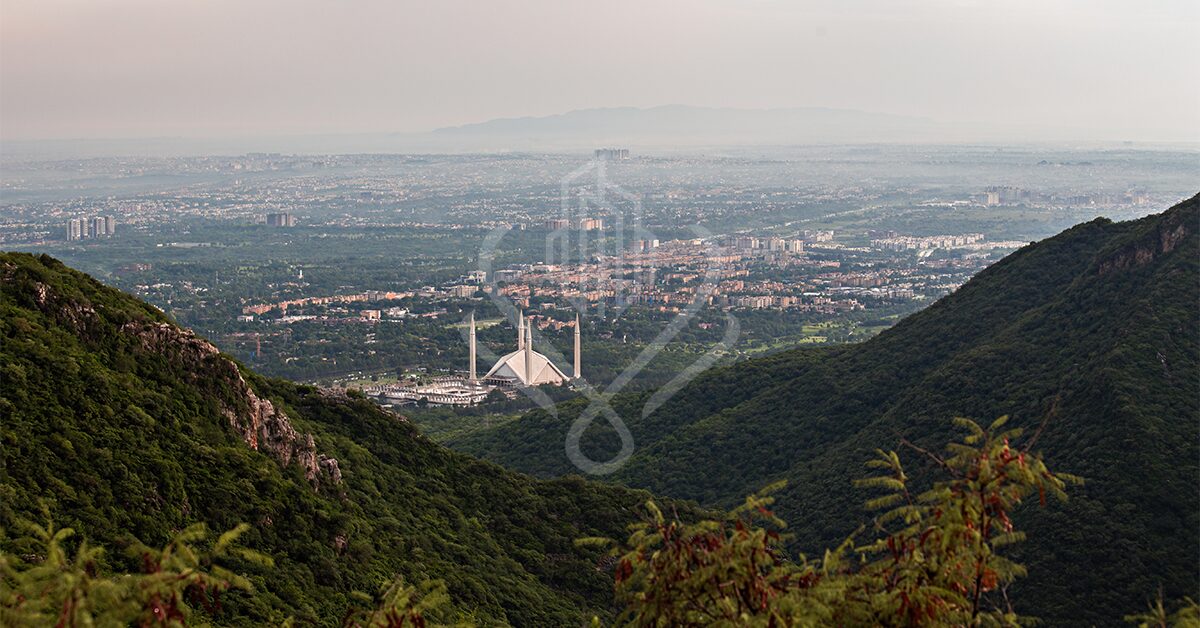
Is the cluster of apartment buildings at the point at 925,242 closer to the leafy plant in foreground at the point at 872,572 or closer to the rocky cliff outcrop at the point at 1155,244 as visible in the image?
the rocky cliff outcrop at the point at 1155,244

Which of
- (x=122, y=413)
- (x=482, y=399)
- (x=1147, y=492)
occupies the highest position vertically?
(x=122, y=413)

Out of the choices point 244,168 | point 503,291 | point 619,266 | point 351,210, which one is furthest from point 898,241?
point 244,168

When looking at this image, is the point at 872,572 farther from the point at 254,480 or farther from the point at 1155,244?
the point at 1155,244

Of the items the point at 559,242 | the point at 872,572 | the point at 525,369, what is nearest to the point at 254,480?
the point at 872,572

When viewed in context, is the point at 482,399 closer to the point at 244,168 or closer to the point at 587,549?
the point at 587,549

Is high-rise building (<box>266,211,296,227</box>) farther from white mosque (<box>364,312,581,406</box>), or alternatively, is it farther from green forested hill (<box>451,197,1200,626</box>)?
green forested hill (<box>451,197,1200,626</box>)
